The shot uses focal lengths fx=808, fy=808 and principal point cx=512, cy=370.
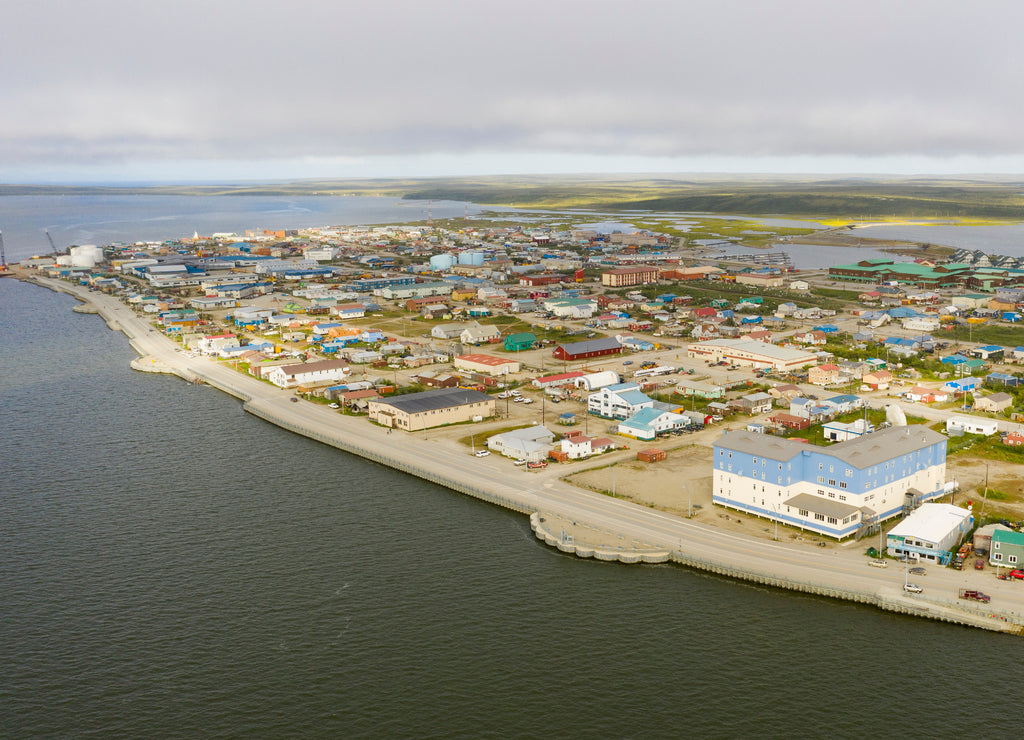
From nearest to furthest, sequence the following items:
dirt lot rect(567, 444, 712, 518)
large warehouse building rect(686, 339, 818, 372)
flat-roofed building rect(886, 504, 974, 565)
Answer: flat-roofed building rect(886, 504, 974, 565) < dirt lot rect(567, 444, 712, 518) < large warehouse building rect(686, 339, 818, 372)

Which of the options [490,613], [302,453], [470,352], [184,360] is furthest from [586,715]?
[184,360]

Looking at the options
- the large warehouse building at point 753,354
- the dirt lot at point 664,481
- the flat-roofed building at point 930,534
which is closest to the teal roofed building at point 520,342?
the large warehouse building at point 753,354

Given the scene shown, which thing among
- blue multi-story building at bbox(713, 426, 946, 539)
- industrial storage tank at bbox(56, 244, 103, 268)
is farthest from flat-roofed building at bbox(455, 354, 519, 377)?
industrial storage tank at bbox(56, 244, 103, 268)

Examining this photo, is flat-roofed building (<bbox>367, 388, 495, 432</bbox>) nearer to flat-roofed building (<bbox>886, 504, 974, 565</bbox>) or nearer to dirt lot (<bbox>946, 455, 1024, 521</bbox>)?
flat-roofed building (<bbox>886, 504, 974, 565</bbox>)

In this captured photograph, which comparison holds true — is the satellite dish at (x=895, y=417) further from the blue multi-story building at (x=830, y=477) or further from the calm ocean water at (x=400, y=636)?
the calm ocean water at (x=400, y=636)

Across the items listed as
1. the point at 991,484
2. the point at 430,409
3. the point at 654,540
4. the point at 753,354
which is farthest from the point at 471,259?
the point at 654,540

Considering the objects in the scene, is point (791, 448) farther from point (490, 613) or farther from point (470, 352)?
point (470, 352)
